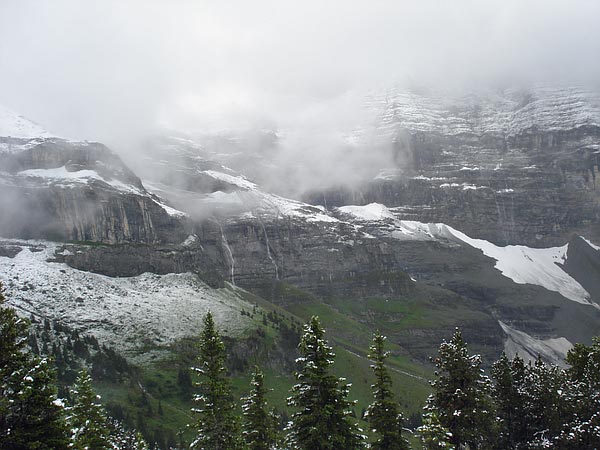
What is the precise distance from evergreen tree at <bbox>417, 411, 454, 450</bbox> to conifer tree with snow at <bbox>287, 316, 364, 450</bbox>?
495 centimetres

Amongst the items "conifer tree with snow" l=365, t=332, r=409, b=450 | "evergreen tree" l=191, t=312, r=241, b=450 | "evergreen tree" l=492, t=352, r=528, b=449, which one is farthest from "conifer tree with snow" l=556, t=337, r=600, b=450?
"evergreen tree" l=191, t=312, r=241, b=450

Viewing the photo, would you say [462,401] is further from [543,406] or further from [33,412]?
[33,412]

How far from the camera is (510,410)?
63125 mm

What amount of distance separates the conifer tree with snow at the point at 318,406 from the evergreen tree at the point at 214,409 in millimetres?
5024

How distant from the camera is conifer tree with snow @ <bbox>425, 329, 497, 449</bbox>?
5266 cm

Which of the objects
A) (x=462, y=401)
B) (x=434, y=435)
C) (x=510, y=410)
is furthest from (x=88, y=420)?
(x=510, y=410)

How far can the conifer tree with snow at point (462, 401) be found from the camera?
5266 centimetres

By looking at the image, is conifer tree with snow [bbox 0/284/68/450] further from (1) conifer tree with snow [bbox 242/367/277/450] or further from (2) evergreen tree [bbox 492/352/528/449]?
(2) evergreen tree [bbox 492/352/528/449]

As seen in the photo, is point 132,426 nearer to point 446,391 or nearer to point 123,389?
point 123,389

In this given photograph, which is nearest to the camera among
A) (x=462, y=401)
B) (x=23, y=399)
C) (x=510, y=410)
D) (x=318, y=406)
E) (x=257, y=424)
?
(x=23, y=399)

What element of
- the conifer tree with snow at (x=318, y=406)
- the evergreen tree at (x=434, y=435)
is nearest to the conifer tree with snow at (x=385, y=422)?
the evergreen tree at (x=434, y=435)

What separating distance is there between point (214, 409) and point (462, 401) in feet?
69.7

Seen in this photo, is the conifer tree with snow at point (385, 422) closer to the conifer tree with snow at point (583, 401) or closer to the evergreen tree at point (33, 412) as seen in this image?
the conifer tree with snow at point (583, 401)

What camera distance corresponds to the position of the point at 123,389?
613 ft
